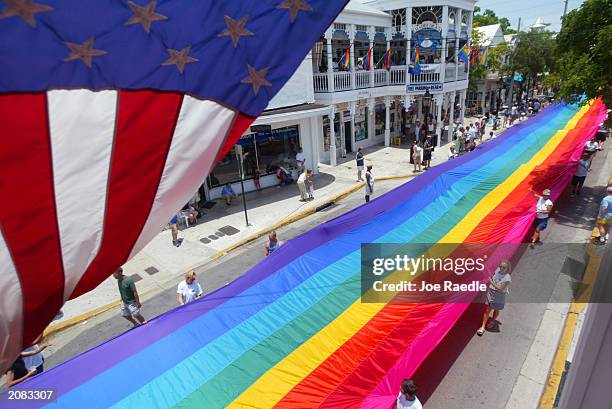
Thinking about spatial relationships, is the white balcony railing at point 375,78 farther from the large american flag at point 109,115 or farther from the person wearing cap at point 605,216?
the large american flag at point 109,115

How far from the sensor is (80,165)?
2.20m

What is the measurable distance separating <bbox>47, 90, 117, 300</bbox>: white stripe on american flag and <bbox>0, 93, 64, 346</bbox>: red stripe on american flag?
1.6 inches

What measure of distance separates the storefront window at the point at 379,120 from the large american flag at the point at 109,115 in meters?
22.9

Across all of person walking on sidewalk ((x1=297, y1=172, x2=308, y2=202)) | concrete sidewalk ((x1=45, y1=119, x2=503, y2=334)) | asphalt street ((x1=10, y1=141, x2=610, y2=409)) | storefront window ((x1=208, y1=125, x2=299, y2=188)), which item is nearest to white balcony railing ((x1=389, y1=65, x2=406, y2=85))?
concrete sidewalk ((x1=45, y1=119, x2=503, y2=334))

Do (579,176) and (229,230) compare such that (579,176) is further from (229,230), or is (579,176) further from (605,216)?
(229,230)

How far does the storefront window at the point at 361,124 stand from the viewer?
23094mm

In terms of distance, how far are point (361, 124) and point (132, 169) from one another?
22264 mm

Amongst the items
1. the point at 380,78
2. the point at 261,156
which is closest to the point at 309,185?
the point at 261,156

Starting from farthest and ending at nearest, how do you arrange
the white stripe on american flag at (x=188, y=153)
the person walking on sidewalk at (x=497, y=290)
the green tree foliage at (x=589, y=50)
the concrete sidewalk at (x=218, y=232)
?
the green tree foliage at (x=589, y=50) → the concrete sidewalk at (x=218, y=232) → the person walking on sidewalk at (x=497, y=290) → the white stripe on american flag at (x=188, y=153)

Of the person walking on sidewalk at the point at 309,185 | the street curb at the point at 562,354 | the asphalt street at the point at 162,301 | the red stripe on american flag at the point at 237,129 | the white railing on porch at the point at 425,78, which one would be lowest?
the asphalt street at the point at 162,301

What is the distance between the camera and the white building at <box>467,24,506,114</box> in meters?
36.9

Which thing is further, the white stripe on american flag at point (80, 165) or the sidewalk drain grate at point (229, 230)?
the sidewalk drain grate at point (229, 230)

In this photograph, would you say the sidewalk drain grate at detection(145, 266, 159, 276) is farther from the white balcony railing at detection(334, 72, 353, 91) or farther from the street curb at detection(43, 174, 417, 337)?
the white balcony railing at detection(334, 72, 353, 91)

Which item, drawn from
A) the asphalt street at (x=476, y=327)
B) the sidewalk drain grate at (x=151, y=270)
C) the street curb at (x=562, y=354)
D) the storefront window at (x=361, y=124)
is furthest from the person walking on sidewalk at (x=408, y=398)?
the storefront window at (x=361, y=124)
